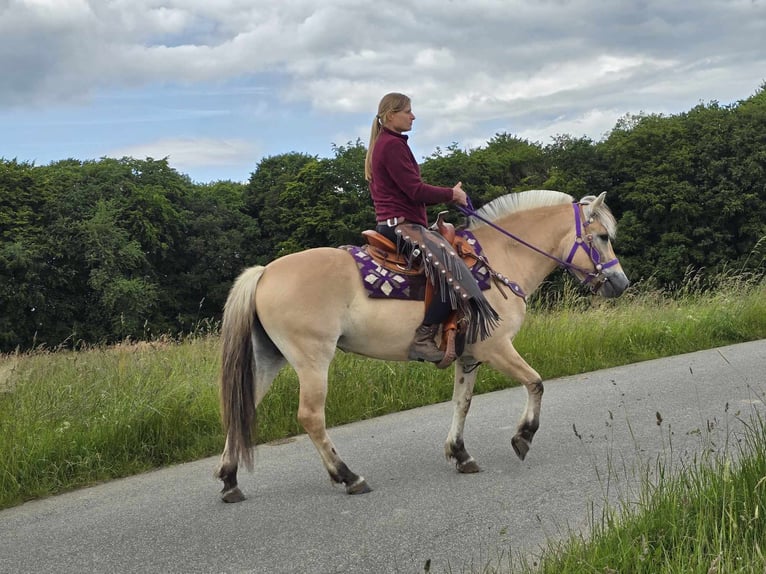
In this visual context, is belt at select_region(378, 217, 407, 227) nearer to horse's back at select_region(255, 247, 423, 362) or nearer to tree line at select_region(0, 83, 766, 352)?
horse's back at select_region(255, 247, 423, 362)

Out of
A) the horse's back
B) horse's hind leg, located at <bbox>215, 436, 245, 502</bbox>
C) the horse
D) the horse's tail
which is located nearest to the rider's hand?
the horse

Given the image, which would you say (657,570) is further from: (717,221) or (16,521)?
(717,221)

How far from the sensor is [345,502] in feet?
15.2

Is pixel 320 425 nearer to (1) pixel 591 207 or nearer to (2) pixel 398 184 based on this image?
(2) pixel 398 184

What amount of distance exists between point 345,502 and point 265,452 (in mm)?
1563

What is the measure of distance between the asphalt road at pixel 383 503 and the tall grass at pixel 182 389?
1.07ft

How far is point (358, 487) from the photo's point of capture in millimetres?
4777

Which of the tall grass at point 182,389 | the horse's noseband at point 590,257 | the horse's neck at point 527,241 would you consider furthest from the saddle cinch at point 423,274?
the tall grass at point 182,389

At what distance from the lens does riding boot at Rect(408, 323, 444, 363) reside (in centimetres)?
509

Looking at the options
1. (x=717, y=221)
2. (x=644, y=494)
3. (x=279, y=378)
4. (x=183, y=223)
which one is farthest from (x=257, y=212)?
(x=644, y=494)

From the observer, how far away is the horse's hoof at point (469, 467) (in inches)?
200

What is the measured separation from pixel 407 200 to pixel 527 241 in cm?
126

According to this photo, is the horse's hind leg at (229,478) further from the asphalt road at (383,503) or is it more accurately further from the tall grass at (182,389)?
the tall grass at (182,389)

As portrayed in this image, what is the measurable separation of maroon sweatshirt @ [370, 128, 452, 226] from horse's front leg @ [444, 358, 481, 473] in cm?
127
